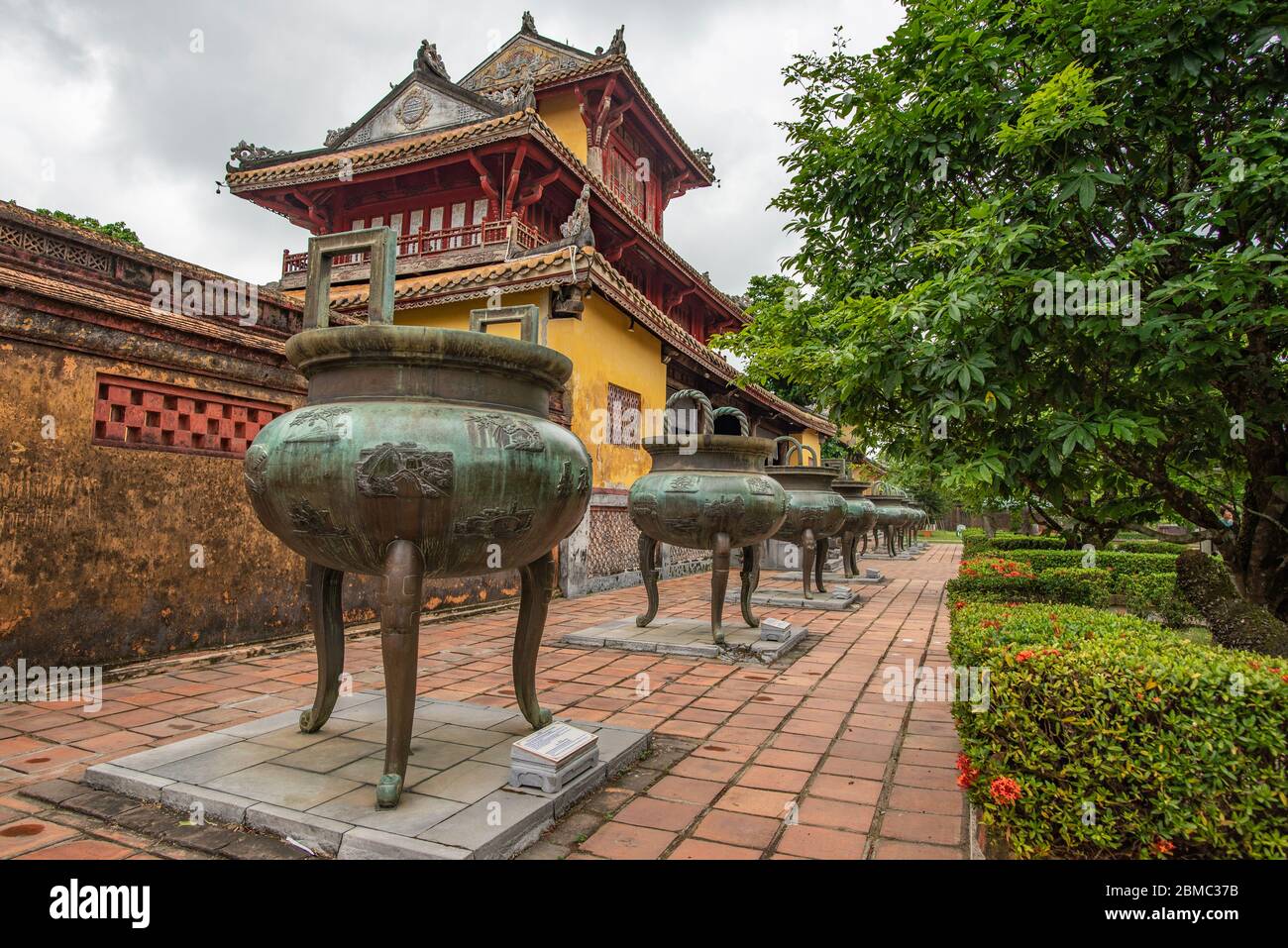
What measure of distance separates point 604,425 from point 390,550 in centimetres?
761

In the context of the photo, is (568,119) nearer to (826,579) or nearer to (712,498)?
(826,579)

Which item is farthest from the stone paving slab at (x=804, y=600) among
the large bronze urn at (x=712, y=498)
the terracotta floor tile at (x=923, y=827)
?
the terracotta floor tile at (x=923, y=827)

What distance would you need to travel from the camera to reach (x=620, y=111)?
43.8 feet

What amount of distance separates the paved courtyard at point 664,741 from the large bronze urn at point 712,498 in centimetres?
91

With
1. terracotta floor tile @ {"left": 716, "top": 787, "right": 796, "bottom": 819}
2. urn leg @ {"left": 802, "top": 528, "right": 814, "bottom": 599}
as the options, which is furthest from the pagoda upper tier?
terracotta floor tile @ {"left": 716, "top": 787, "right": 796, "bottom": 819}

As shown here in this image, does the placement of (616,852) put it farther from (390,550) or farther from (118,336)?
(118,336)

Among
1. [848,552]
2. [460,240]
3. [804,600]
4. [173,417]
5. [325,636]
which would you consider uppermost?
[460,240]

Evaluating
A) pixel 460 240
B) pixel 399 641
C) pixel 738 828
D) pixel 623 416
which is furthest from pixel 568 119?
pixel 738 828

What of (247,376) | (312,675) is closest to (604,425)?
(247,376)

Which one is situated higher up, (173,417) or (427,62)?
(427,62)

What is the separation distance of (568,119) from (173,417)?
426 inches

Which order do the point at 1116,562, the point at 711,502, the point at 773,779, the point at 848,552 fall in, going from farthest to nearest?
1. the point at 848,552
2. the point at 1116,562
3. the point at 711,502
4. the point at 773,779

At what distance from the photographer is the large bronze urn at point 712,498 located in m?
5.30

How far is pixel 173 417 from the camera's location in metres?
4.59
